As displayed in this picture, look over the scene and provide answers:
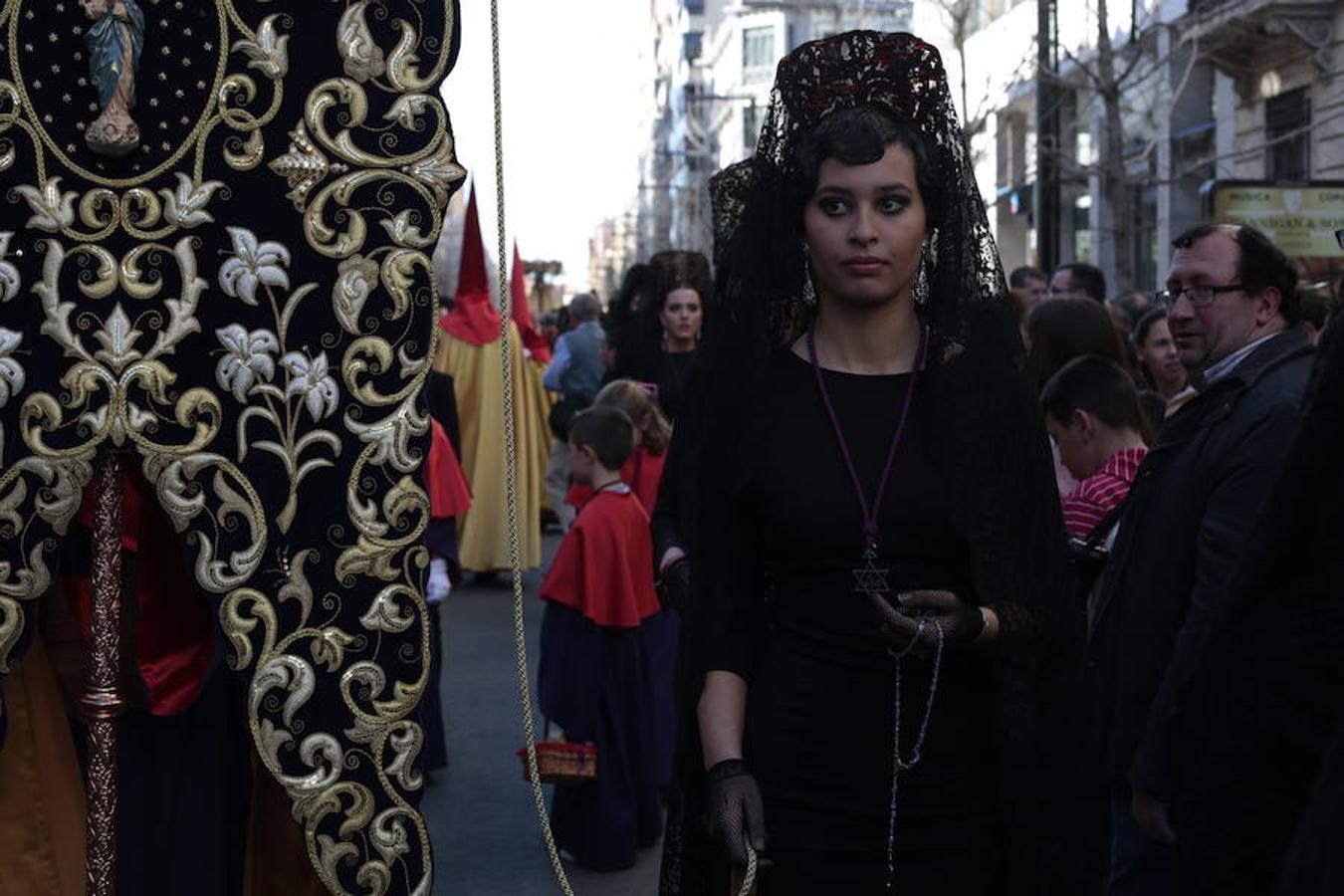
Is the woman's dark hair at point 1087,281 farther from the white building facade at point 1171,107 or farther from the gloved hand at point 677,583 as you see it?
the white building facade at point 1171,107

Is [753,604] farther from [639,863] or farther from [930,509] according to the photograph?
[639,863]

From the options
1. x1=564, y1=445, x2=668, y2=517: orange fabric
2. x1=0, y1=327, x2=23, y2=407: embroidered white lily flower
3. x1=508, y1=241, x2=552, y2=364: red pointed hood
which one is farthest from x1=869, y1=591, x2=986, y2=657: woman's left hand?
x1=508, y1=241, x2=552, y2=364: red pointed hood

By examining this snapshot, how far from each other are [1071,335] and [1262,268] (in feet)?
5.37

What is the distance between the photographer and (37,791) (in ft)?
10.9

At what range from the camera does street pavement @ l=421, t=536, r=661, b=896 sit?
6.06 meters

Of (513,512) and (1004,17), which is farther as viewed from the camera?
(1004,17)

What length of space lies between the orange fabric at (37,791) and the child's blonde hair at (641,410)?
3823 mm

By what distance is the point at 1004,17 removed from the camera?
98.1ft

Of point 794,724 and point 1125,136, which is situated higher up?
point 1125,136

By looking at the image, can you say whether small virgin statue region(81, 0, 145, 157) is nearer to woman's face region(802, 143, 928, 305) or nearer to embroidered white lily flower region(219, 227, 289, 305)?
embroidered white lily flower region(219, 227, 289, 305)

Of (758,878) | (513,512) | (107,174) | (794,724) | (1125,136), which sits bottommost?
(758,878)

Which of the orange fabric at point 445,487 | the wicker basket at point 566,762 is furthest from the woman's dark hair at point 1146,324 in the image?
the orange fabric at point 445,487

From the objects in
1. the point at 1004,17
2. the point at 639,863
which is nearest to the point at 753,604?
the point at 639,863

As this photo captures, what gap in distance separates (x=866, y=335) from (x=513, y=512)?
743 mm
